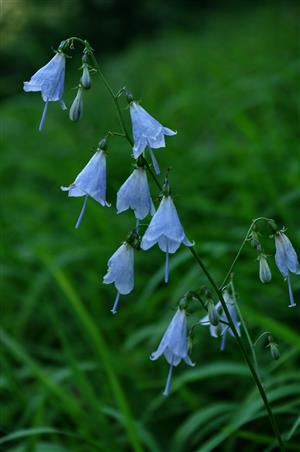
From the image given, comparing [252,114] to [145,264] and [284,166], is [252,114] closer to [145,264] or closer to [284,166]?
[284,166]

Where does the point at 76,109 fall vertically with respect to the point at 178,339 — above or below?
above

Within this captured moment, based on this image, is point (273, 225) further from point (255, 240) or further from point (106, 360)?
point (106, 360)

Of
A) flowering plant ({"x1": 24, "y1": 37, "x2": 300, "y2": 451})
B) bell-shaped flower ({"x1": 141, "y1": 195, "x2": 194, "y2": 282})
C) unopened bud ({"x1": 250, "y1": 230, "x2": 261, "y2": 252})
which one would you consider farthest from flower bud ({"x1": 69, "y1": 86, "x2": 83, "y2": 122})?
unopened bud ({"x1": 250, "y1": 230, "x2": 261, "y2": 252})

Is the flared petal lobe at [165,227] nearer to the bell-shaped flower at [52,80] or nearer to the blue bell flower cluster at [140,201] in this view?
the blue bell flower cluster at [140,201]

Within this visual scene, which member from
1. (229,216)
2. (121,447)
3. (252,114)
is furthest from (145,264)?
(252,114)

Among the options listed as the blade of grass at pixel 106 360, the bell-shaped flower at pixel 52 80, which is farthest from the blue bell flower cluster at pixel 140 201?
the blade of grass at pixel 106 360

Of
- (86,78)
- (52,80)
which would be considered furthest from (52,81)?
(86,78)

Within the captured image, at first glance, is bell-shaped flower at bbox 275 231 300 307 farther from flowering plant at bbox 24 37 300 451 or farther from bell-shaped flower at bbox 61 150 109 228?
bell-shaped flower at bbox 61 150 109 228
